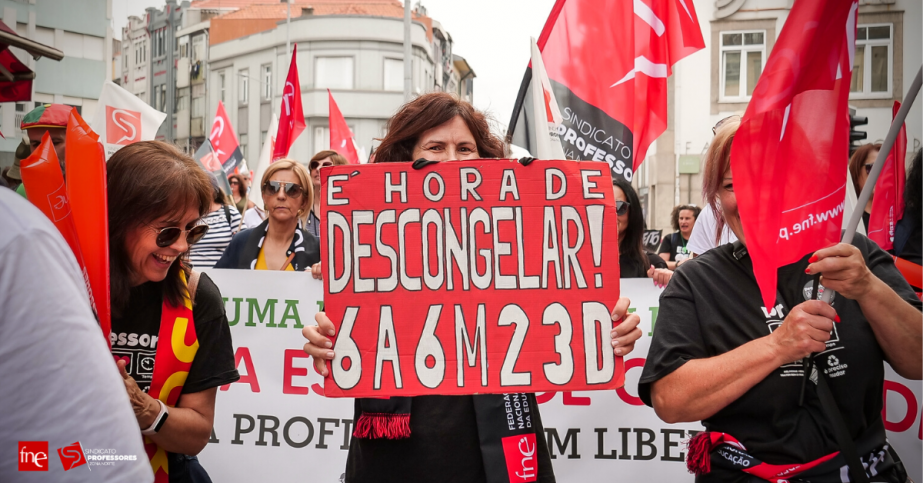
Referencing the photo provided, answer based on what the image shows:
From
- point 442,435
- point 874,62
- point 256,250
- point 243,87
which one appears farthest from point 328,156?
point 243,87

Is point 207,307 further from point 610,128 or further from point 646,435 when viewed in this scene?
point 610,128

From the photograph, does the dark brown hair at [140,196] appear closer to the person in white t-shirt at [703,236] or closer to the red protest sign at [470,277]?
the red protest sign at [470,277]

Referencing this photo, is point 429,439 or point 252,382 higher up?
point 429,439

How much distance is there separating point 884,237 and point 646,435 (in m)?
1.84

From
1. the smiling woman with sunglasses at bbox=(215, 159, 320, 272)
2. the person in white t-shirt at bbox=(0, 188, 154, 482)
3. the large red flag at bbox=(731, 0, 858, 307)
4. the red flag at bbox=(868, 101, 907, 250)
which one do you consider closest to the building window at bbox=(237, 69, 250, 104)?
the smiling woman with sunglasses at bbox=(215, 159, 320, 272)

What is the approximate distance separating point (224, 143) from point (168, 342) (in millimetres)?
10122

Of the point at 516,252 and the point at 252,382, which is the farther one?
the point at 252,382

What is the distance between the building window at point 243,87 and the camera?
4353 centimetres

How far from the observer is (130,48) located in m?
57.2

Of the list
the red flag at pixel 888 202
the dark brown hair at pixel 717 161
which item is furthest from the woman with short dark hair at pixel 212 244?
the red flag at pixel 888 202

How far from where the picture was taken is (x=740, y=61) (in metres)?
23.8

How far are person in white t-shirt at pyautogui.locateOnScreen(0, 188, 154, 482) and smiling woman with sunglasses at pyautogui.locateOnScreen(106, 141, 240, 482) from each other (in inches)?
43.3

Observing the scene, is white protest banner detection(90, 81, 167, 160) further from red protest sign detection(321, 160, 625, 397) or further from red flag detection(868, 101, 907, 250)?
red flag detection(868, 101, 907, 250)

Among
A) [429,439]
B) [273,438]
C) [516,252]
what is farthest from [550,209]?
[273,438]
